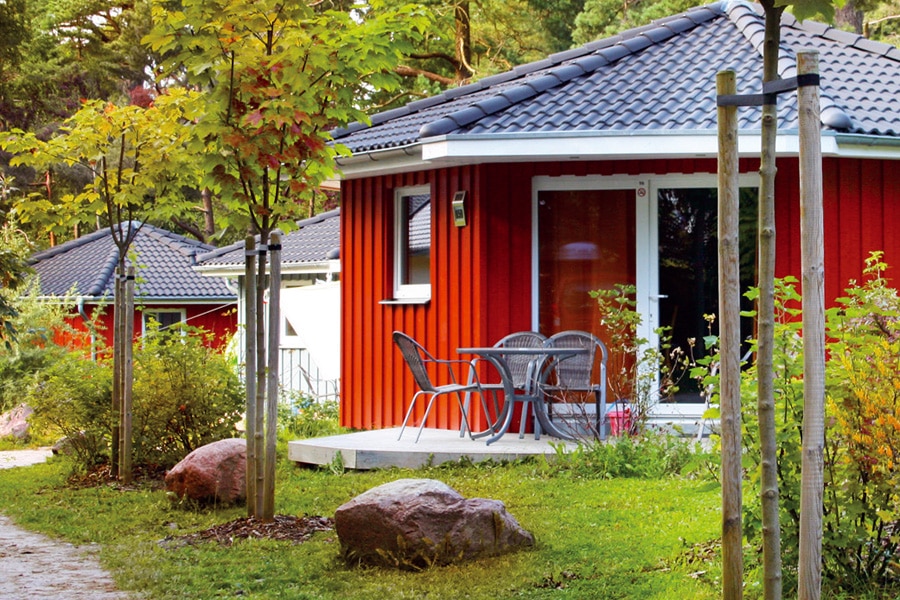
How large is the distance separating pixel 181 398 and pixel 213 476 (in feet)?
6.17

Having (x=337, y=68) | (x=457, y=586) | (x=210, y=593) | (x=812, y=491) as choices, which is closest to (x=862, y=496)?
(x=812, y=491)

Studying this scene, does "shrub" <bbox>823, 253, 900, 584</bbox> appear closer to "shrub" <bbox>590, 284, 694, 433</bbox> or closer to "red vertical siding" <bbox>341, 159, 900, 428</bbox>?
"shrub" <bbox>590, 284, 694, 433</bbox>

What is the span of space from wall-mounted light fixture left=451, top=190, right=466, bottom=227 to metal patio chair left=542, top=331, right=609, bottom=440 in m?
1.61

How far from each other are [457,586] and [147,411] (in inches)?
194

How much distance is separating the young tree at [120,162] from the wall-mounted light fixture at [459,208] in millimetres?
2449

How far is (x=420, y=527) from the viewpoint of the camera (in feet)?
18.3

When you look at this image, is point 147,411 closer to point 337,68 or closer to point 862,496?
point 337,68

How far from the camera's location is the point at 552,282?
10.5 metres

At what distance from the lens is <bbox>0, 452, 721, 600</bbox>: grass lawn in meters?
5.19

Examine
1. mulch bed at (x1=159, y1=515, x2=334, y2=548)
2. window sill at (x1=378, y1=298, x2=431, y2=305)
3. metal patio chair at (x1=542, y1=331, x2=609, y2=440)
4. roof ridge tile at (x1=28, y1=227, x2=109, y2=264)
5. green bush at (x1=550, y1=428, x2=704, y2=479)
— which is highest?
roof ridge tile at (x1=28, y1=227, x2=109, y2=264)

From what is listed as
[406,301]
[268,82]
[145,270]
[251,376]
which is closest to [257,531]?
[251,376]

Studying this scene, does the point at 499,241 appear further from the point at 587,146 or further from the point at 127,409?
the point at 127,409

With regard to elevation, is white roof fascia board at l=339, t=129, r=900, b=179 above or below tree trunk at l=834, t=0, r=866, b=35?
below

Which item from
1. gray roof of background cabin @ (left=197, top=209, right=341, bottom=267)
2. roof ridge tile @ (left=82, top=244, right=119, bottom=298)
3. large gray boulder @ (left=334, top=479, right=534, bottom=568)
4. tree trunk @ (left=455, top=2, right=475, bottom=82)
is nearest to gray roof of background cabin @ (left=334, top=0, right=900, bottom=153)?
large gray boulder @ (left=334, top=479, right=534, bottom=568)
